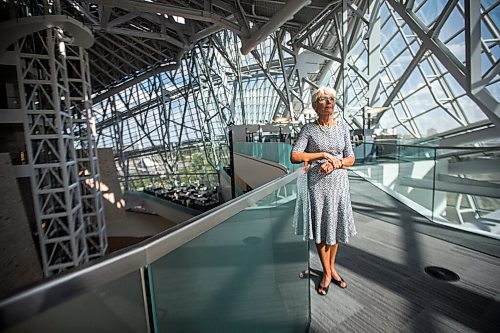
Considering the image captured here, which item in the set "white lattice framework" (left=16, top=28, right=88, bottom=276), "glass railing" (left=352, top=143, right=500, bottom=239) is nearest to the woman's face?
"glass railing" (left=352, top=143, right=500, bottom=239)

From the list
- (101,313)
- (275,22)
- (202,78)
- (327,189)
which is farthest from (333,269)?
(202,78)

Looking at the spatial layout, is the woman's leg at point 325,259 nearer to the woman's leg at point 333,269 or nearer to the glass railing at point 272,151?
the woman's leg at point 333,269

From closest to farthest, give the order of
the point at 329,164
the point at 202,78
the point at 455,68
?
1. the point at 329,164
2. the point at 455,68
3. the point at 202,78

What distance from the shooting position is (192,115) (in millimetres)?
40688

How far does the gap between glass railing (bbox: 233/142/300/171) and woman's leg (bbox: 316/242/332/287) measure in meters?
1.86

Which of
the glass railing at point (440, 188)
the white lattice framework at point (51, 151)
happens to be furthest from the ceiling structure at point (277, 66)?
the glass railing at point (440, 188)

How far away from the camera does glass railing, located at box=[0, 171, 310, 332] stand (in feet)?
2.37

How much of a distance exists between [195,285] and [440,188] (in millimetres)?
5924

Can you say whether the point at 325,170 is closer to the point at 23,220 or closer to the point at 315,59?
the point at 23,220

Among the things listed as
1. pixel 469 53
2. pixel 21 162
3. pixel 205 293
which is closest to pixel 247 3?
pixel 469 53

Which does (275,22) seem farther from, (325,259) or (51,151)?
(325,259)

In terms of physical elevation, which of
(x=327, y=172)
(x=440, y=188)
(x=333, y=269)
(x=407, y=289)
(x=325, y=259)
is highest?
(x=327, y=172)

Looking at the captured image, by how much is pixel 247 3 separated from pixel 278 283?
21489 millimetres

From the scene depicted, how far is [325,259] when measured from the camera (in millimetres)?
3105
